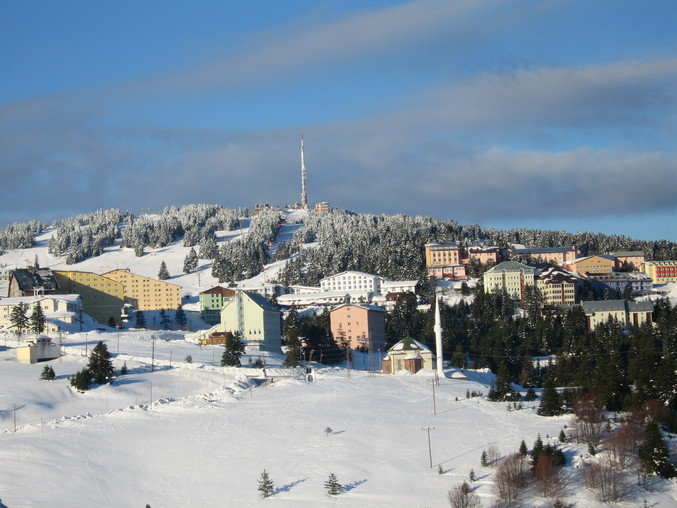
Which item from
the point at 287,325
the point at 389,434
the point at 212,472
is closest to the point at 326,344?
the point at 287,325

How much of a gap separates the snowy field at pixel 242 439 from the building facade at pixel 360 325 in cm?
3219

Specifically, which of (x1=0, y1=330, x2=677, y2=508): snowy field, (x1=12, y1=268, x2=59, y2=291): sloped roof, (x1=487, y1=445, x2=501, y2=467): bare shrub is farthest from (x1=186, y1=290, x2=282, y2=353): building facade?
(x1=487, y1=445, x2=501, y2=467): bare shrub

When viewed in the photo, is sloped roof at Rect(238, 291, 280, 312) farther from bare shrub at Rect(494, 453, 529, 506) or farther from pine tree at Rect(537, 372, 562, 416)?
bare shrub at Rect(494, 453, 529, 506)

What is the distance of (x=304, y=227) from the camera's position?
197625mm

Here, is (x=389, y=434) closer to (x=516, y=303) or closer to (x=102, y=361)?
(x=102, y=361)

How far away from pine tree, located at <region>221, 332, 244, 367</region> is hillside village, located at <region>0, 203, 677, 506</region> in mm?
274

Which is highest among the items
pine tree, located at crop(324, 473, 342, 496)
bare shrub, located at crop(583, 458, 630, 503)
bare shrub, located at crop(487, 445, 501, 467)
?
bare shrub, located at crop(487, 445, 501, 467)

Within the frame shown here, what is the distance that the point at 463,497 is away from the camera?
4503cm

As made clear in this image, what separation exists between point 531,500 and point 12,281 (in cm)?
8244

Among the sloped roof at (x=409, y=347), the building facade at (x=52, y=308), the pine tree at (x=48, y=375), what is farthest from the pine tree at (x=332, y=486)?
the building facade at (x=52, y=308)

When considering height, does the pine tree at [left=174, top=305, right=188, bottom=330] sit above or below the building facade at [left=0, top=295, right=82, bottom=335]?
below

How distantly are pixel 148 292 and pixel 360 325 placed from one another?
39661 mm

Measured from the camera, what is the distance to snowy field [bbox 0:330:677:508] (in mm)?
46594

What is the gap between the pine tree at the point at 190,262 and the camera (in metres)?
169
